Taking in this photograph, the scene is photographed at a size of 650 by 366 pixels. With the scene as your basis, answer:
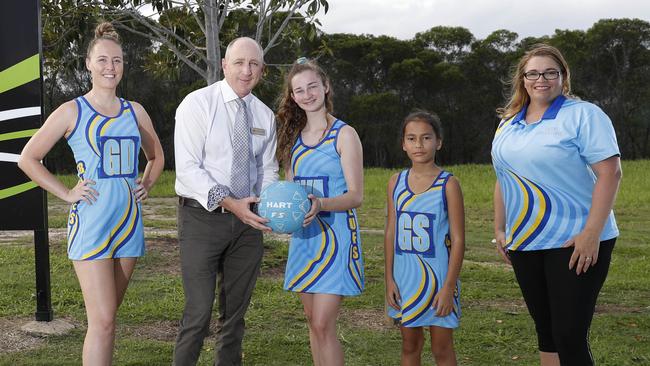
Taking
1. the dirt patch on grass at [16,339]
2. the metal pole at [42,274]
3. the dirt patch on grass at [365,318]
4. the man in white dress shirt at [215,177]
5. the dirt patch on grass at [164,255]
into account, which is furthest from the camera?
the dirt patch on grass at [164,255]

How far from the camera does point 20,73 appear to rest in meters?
6.41

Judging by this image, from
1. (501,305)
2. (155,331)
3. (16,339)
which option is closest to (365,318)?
(501,305)

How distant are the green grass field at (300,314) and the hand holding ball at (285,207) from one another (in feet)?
6.86

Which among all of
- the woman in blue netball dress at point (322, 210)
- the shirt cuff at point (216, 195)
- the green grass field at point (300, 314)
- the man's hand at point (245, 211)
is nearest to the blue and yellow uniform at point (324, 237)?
the woman in blue netball dress at point (322, 210)

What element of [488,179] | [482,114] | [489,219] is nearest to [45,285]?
[489,219]

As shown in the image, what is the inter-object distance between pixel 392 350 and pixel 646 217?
37.2 feet

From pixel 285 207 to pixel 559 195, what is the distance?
4.28ft

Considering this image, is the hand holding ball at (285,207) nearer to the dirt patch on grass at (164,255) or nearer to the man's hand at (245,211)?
the man's hand at (245,211)

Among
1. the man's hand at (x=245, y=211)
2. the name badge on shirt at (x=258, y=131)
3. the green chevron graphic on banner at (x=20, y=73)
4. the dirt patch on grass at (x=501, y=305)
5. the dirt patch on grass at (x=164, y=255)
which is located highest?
the green chevron graphic on banner at (x=20, y=73)

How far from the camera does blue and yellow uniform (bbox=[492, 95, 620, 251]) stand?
141 inches

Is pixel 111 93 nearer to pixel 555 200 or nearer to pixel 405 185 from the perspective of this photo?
pixel 405 185

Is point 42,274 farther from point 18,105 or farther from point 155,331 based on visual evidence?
point 18,105

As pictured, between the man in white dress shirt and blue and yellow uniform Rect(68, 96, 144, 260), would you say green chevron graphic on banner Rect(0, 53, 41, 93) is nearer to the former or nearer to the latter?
blue and yellow uniform Rect(68, 96, 144, 260)

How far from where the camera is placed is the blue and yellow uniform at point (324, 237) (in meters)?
4.13
